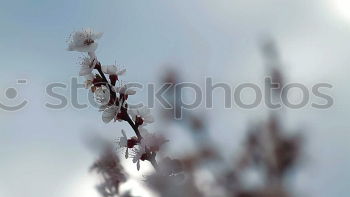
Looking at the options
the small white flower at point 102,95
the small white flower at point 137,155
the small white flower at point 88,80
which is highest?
the small white flower at point 88,80

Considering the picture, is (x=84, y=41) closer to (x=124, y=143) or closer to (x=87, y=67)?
(x=87, y=67)

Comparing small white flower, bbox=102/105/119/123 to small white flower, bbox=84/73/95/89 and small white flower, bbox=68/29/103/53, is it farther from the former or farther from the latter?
small white flower, bbox=68/29/103/53

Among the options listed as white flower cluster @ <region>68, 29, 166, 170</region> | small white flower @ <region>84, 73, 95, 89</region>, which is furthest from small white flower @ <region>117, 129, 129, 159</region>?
small white flower @ <region>84, 73, 95, 89</region>

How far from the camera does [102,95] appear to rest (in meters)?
2.42

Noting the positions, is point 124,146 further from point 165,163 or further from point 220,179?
point 220,179

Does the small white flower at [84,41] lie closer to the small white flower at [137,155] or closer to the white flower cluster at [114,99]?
the white flower cluster at [114,99]

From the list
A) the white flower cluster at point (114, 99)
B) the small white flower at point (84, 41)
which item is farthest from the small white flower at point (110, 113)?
the small white flower at point (84, 41)

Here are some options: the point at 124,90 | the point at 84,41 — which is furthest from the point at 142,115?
the point at 84,41

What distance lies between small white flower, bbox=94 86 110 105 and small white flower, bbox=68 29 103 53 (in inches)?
10.9

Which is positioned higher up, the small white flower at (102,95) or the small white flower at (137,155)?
the small white flower at (102,95)

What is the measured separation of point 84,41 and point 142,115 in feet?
1.87

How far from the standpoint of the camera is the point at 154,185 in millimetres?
1954

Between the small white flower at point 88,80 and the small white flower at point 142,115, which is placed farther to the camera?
the small white flower at point 88,80

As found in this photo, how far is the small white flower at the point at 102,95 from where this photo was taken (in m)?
2.39
